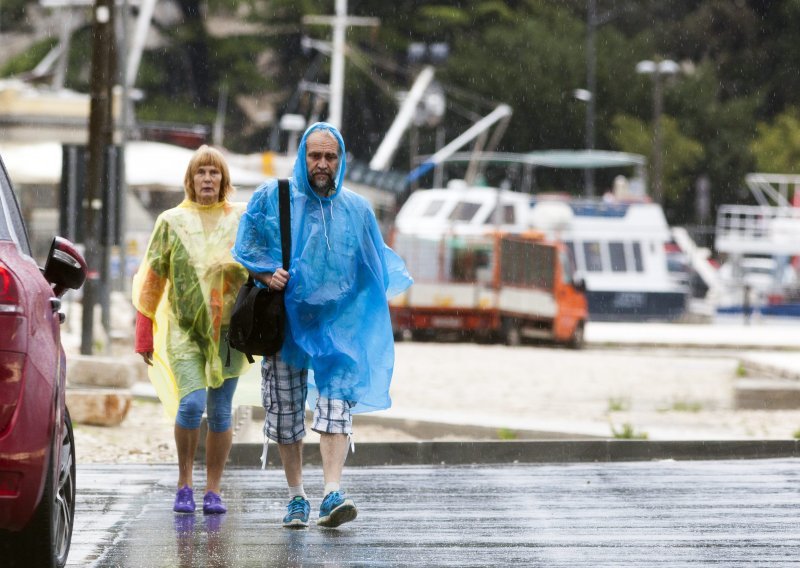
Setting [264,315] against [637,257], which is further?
[637,257]

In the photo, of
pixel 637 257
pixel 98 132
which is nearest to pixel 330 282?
pixel 98 132

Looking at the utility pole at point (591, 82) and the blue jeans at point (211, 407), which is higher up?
the utility pole at point (591, 82)

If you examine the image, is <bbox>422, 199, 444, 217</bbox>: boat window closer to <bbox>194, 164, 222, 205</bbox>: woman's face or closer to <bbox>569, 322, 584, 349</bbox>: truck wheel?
<bbox>569, 322, 584, 349</bbox>: truck wheel

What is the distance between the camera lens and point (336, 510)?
732 centimetres

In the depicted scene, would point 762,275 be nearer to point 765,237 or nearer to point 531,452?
point 765,237

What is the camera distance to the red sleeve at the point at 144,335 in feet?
26.7

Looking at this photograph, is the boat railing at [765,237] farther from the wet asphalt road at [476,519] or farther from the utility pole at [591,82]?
the wet asphalt road at [476,519]

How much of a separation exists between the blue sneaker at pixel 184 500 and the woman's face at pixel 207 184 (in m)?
1.26

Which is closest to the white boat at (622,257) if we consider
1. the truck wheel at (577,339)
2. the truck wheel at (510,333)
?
the truck wheel at (577,339)

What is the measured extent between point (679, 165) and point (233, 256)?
58.2 m

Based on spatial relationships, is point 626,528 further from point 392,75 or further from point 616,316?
point 392,75

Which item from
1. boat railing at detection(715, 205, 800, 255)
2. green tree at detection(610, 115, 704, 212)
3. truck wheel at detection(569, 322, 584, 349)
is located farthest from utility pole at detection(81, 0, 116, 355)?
green tree at detection(610, 115, 704, 212)

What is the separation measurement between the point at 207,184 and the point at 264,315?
96 cm

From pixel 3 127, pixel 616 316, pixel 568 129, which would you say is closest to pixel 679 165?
pixel 568 129
